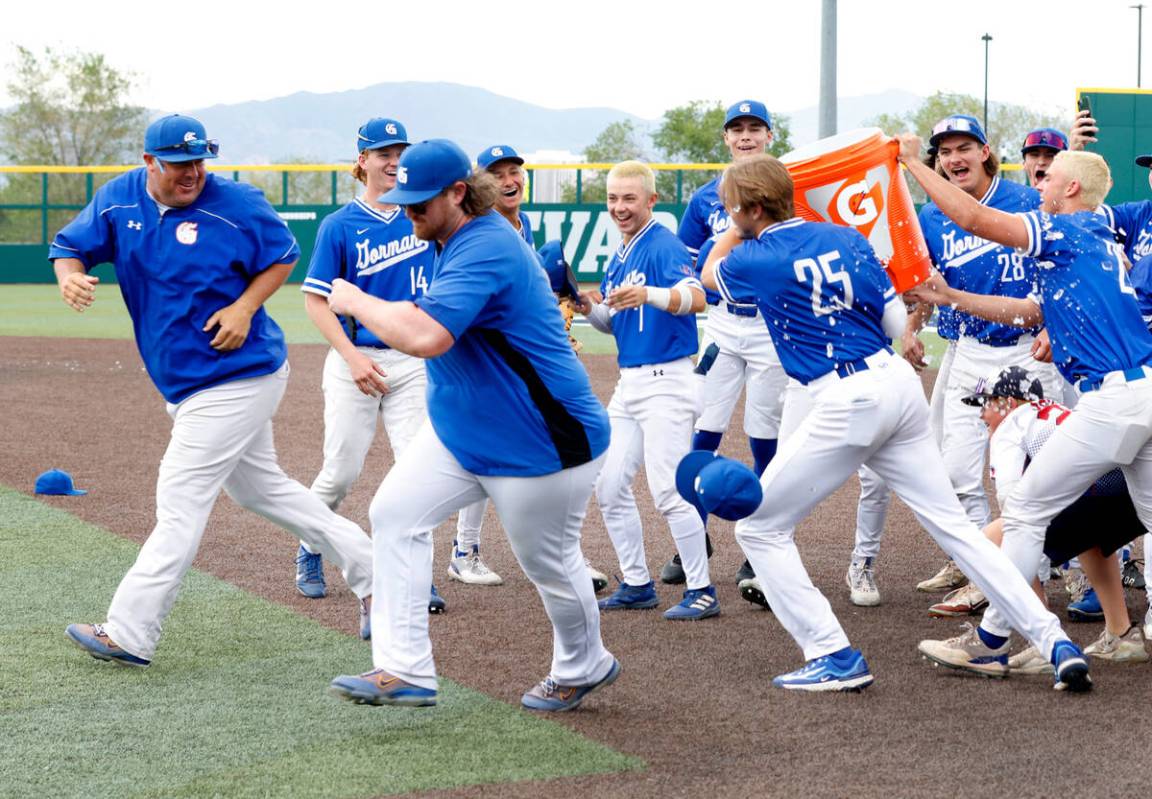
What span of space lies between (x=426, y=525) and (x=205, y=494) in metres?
1.35

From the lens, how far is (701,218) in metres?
7.89

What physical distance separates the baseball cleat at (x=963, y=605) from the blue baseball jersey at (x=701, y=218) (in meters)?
2.39

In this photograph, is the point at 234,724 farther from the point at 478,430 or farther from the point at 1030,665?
the point at 1030,665

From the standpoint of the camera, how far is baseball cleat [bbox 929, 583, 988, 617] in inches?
256

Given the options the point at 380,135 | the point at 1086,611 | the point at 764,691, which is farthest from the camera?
the point at 380,135

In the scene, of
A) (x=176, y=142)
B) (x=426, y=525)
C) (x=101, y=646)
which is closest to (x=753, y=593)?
(x=426, y=525)

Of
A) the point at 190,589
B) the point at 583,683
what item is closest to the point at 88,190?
the point at 190,589

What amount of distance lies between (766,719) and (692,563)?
1628mm

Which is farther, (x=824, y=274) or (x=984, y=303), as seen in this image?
(x=984, y=303)

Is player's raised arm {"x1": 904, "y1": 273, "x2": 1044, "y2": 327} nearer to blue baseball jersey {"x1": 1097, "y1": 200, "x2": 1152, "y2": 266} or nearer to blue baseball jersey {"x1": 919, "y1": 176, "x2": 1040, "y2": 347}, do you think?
blue baseball jersey {"x1": 919, "y1": 176, "x2": 1040, "y2": 347}

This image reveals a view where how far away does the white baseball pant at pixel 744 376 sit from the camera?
24.1ft

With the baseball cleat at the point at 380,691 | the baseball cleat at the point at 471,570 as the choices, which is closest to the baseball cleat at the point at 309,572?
the baseball cleat at the point at 471,570

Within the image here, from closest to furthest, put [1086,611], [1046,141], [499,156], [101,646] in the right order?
[101,646]
[1086,611]
[499,156]
[1046,141]

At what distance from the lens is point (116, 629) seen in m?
5.44
